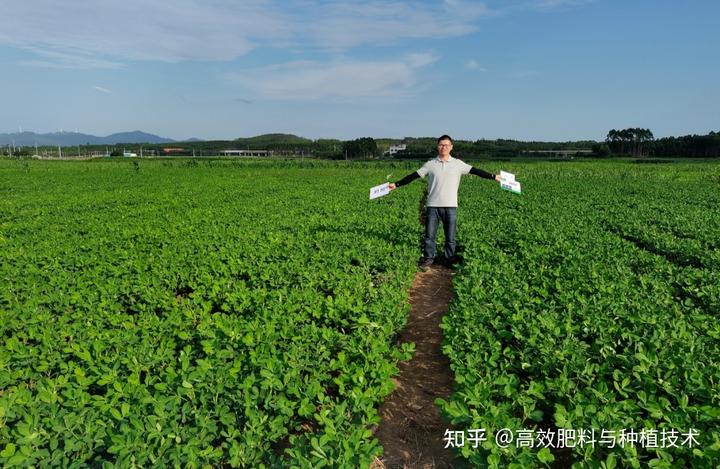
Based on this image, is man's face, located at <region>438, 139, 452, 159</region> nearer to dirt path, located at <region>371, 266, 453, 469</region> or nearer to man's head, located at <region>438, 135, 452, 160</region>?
man's head, located at <region>438, 135, 452, 160</region>

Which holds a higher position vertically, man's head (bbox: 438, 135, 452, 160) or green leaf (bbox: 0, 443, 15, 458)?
man's head (bbox: 438, 135, 452, 160)

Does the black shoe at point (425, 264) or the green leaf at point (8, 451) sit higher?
the green leaf at point (8, 451)

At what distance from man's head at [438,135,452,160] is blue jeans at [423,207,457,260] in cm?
112

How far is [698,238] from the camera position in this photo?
923cm

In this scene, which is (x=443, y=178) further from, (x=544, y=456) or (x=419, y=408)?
(x=544, y=456)

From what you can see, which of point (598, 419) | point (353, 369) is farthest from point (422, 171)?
point (598, 419)

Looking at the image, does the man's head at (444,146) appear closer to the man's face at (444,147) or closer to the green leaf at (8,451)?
the man's face at (444,147)

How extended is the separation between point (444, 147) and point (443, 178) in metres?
0.66

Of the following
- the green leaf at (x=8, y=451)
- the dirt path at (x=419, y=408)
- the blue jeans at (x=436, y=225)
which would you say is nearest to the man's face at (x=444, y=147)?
the blue jeans at (x=436, y=225)

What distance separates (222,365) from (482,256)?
17.7ft

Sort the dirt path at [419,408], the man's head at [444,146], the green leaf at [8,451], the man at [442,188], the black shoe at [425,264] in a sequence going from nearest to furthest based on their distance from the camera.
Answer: the green leaf at [8,451]
the dirt path at [419,408]
the man's head at [444,146]
the man at [442,188]
the black shoe at [425,264]

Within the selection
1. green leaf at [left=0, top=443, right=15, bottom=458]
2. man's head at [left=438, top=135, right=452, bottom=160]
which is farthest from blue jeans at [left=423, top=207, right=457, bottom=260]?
green leaf at [left=0, top=443, right=15, bottom=458]

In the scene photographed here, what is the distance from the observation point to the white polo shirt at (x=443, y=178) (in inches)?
327

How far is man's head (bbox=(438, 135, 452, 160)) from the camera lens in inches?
310
